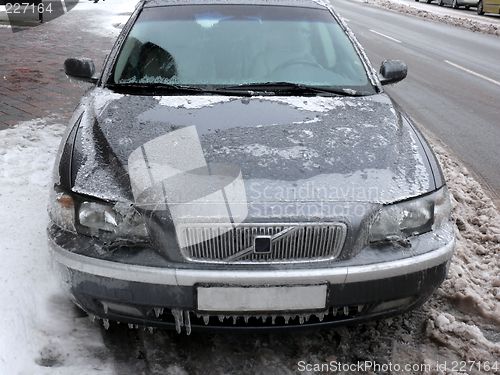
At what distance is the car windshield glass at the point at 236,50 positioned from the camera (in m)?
2.82

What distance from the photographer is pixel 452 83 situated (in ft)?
26.2

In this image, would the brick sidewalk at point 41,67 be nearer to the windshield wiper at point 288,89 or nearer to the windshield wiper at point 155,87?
the windshield wiper at point 155,87

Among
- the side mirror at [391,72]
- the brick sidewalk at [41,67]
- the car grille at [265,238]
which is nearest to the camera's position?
the car grille at [265,238]

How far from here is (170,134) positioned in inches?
88.7

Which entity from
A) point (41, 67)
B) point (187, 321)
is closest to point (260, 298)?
point (187, 321)

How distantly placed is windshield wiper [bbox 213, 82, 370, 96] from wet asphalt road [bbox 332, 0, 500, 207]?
5.96ft

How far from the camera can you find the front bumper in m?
1.82

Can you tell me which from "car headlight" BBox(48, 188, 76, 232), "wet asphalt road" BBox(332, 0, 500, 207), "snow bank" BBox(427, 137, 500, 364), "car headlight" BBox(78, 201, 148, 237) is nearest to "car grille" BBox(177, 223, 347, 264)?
"car headlight" BBox(78, 201, 148, 237)

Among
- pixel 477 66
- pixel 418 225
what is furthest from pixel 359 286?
pixel 477 66

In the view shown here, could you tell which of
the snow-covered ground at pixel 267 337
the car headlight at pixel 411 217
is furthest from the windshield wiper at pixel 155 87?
the car headlight at pixel 411 217

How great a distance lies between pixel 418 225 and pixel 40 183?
2703mm

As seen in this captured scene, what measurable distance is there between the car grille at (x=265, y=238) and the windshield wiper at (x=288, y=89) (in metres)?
1.10

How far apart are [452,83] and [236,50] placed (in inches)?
240

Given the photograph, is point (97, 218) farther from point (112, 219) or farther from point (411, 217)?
point (411, 217)
